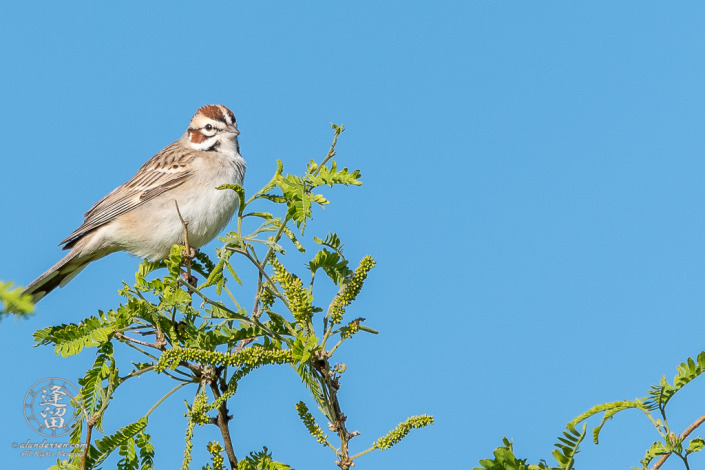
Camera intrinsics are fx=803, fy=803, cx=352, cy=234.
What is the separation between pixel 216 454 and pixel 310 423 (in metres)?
0.47

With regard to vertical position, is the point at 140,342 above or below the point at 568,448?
above

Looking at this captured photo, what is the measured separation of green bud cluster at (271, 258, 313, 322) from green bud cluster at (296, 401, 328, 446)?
31 cm

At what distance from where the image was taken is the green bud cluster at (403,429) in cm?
268

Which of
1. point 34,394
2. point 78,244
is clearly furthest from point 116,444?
point 78,244

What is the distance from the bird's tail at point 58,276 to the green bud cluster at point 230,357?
447 centimetres

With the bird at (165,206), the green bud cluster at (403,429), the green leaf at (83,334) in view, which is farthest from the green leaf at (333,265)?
the bird at (165,206)

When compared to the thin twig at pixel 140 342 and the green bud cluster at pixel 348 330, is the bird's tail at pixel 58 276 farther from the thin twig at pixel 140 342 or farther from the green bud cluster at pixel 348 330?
the green bud cluster at pixel 348 330

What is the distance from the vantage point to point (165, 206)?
24.4 feet

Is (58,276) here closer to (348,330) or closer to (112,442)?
(112,442)

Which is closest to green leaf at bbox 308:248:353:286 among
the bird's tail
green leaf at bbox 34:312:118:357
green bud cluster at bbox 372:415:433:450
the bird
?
green bud cluster at bbox 372:415:433:450

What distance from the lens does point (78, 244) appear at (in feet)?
24.8

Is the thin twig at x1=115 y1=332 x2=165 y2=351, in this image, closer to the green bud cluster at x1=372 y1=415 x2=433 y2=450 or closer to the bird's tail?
the green bud cluster at x1=372 y1=415 x2=433 y2=450

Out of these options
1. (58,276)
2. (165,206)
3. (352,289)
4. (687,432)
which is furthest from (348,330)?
(58,276)

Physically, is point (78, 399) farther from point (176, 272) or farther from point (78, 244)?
point (78, 244)
